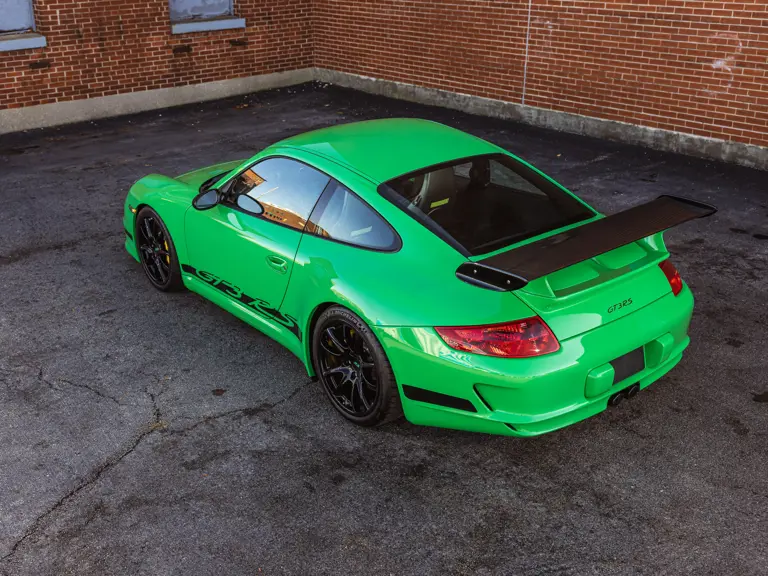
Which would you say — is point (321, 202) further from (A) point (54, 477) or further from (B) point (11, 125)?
(B) point (11, 125)

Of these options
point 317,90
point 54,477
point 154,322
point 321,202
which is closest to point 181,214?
point 154,322

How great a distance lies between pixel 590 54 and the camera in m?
11.5

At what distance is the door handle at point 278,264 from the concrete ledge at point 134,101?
8.93 metres

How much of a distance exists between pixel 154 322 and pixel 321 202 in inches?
79.9

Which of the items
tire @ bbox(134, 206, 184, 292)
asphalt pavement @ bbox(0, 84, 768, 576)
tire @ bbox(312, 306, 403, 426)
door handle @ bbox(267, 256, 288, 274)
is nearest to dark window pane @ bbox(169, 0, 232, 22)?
asphalt pavement @ bbox(0, 84, 768, 576)

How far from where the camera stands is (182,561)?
12.9 ft

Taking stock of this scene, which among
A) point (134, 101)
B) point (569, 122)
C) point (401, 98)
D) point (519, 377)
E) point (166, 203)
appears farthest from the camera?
point (401, 98)

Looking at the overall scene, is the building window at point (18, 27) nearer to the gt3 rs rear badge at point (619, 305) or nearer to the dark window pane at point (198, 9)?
the dark window pane at point (198, 9)

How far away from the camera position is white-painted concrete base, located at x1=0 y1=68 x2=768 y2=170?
10.6 m

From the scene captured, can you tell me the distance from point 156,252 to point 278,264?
6.21 ft

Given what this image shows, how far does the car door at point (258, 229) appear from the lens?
17.3 ft

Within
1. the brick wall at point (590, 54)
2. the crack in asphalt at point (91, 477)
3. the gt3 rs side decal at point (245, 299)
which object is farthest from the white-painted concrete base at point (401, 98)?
the crack in asphalt at point (91, 477)

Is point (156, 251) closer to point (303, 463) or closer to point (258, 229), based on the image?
point (258, 229)

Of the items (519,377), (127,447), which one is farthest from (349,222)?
(127,447)
